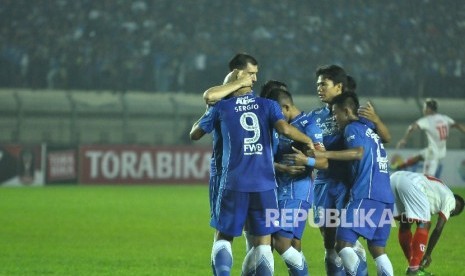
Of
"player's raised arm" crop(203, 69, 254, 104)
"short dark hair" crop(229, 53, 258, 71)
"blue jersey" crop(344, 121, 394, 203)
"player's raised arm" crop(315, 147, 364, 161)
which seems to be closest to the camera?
"player's raised arm" crop(203, 69, 254, 104)

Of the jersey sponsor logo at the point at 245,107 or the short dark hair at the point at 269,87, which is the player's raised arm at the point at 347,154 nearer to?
the jersey sponsor logo at the point at 245,107

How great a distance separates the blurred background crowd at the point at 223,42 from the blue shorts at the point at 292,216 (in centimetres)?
2094

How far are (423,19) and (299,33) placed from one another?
15.9 feet

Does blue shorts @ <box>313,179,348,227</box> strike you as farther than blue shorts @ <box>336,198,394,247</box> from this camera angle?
Yes

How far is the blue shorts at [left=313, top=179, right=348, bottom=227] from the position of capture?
320 inches

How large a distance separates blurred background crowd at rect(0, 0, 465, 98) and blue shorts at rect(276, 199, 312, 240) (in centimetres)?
2094

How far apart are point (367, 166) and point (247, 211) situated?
1.21m

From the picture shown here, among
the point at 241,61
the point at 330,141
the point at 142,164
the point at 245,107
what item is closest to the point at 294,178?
the point at 330,141

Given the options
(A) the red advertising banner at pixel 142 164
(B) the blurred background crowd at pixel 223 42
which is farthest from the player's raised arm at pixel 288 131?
(B) the blurred background crowd at pixel 223 42

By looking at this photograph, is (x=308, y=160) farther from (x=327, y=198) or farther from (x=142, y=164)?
(x=142, y=164)

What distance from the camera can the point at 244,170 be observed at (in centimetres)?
717

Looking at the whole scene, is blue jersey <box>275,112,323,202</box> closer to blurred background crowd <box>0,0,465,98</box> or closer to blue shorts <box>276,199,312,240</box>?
blue shorts <box>276,199,312,240</box>

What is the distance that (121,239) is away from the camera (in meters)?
13.6

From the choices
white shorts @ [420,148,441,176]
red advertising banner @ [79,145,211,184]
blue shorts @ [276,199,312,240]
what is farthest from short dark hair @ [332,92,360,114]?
red advertising banner @ [79,145,211,184]
